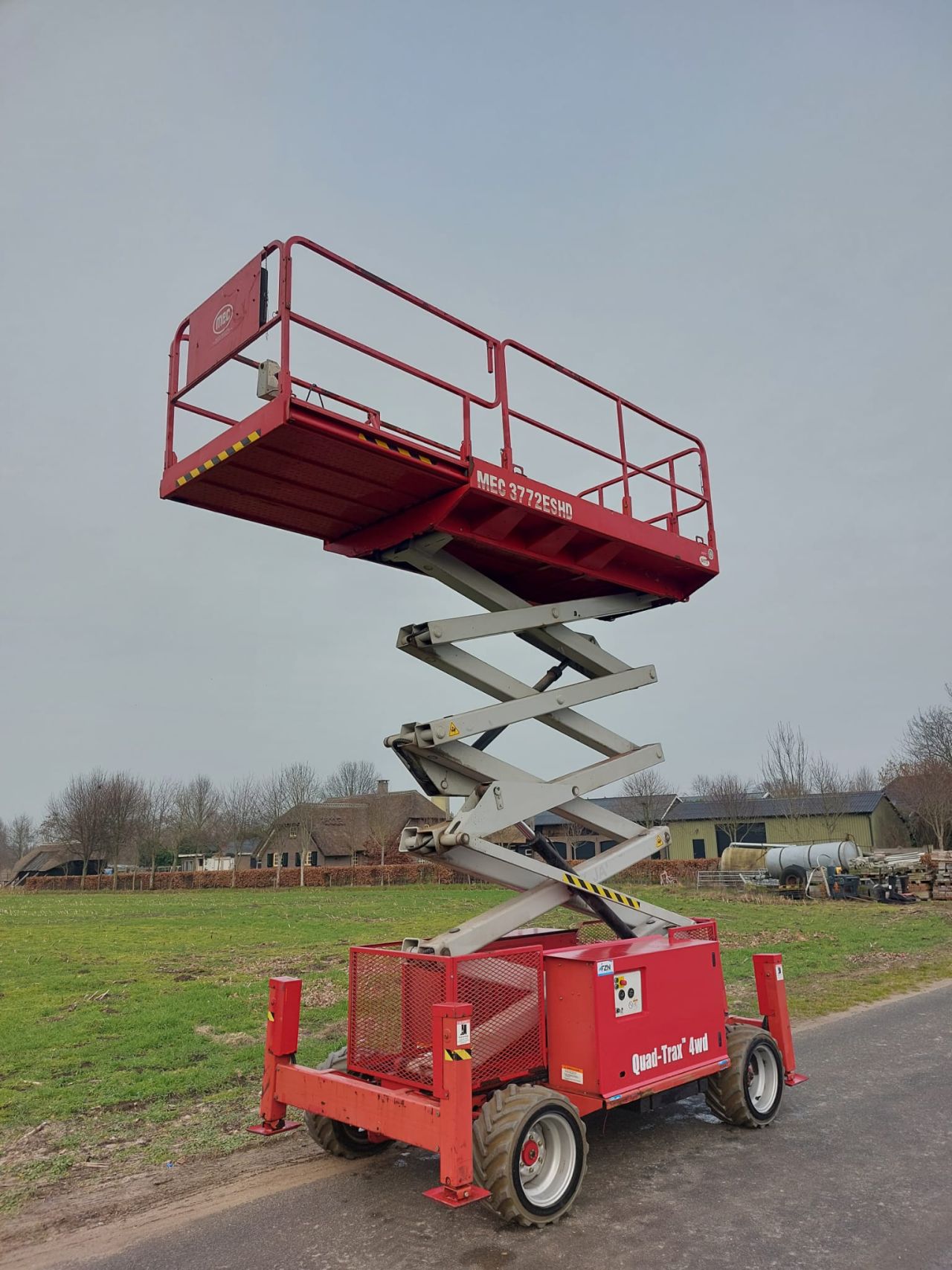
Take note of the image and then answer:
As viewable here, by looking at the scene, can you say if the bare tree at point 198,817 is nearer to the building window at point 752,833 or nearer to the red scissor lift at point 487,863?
the building window at point 752,833

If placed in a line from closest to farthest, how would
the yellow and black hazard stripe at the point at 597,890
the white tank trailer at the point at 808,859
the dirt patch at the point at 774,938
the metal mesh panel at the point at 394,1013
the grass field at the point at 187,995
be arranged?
the metal mesh panel at the point at 394,1013 → the yellow and black hazard stripe at the point at 597,890 → the grass field at the point at 187,995 → the dirt patch at the point at 774,938 → the white tank trailer at the point at 808,859

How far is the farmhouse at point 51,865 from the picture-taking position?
84.7 m

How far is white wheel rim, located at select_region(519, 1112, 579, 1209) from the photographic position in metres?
5.04

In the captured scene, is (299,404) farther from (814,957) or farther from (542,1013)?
(814,957)

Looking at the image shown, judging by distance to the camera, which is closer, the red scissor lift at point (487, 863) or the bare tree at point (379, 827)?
the red scissor lift at point (487, 863)

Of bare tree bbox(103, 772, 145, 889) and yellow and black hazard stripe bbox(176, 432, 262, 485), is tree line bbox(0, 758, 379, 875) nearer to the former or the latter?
bare tree bbox(103, 772, 145, 889)

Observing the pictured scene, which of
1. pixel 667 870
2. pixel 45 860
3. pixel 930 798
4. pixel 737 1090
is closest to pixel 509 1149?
pixel 737 1090

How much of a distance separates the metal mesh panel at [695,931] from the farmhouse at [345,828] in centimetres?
6012

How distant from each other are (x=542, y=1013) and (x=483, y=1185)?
4.06ft

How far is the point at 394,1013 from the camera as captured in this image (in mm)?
5895

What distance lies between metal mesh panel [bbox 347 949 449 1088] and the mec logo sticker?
176 inches

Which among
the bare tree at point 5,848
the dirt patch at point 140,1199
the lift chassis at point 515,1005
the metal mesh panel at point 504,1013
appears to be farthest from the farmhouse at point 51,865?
the metal mesh panel at point 504,1013

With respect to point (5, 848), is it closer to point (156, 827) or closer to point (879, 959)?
point (156, 827)

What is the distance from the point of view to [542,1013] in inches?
231
